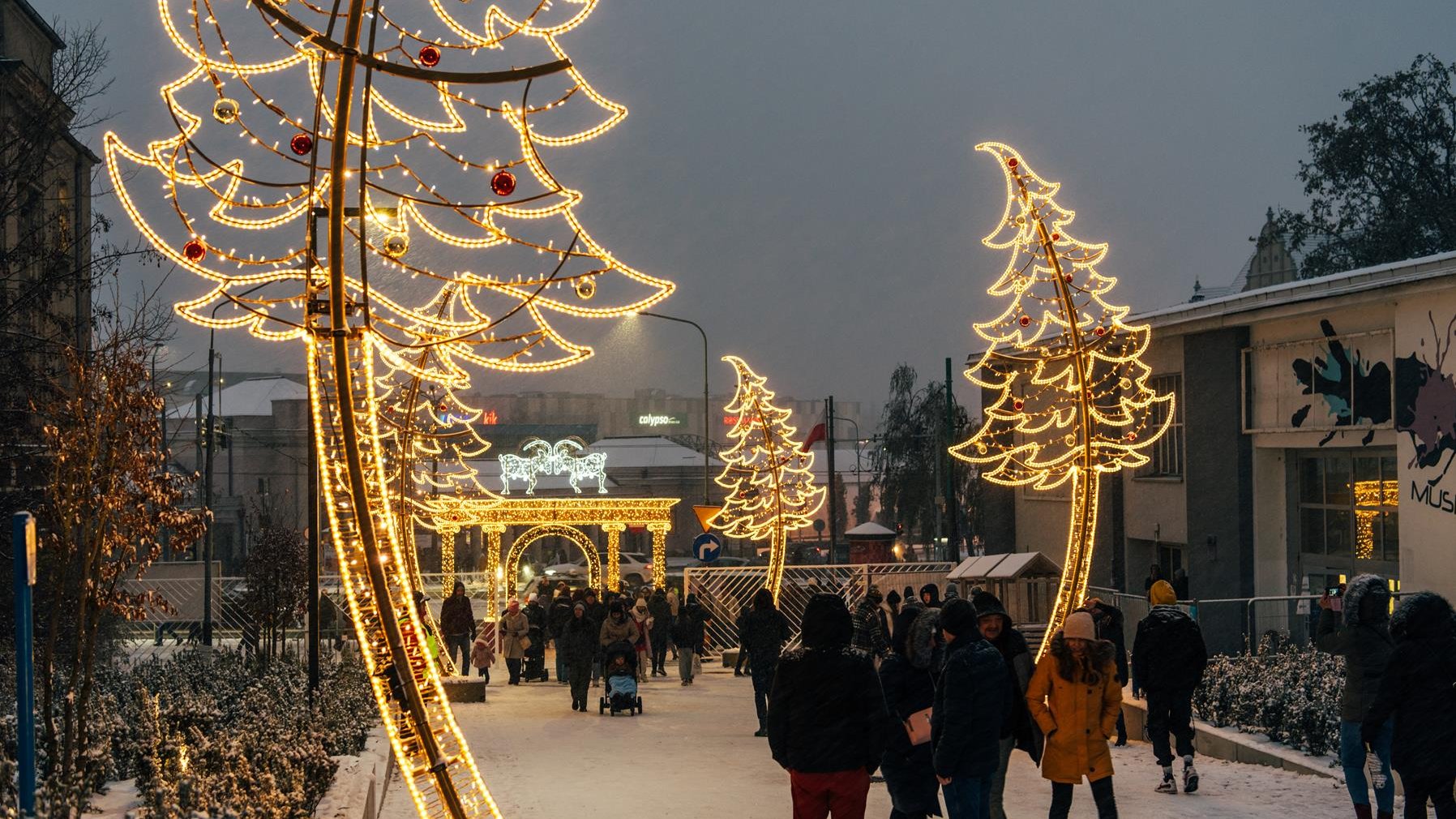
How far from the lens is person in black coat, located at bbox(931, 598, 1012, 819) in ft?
31.4

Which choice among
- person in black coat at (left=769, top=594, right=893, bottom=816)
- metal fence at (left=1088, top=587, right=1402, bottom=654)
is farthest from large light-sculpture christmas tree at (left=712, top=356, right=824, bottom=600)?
person in black coat at (left=769, top=594, right=893, bottom=816)

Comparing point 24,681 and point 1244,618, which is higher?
point 24,681

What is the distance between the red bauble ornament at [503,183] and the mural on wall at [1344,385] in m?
20.3

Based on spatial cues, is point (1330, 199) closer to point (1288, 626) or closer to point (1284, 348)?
point (1284, 348)

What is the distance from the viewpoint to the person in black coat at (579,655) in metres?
23.0

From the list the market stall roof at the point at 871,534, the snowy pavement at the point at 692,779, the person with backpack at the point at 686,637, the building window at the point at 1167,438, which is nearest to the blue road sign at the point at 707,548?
the person with backpack at the point at 686,637

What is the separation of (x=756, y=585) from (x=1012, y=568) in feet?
34.4

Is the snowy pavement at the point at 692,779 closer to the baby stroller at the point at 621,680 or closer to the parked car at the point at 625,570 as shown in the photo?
the baby stroller at the point at 621,680

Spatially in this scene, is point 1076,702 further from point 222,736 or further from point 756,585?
point 756,585

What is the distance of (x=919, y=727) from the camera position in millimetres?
10367

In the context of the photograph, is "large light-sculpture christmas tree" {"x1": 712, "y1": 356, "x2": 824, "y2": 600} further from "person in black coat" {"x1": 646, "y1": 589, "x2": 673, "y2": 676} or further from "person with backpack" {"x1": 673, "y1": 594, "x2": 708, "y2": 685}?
"person with backpack" {"x1": 673, "y1": 594, "x2": 708, "y2": 685}

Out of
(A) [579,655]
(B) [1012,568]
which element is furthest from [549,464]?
(A) [579,655]

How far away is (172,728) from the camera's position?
41.5 ft

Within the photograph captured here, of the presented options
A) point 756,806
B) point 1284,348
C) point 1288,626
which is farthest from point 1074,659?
point 1284,348
